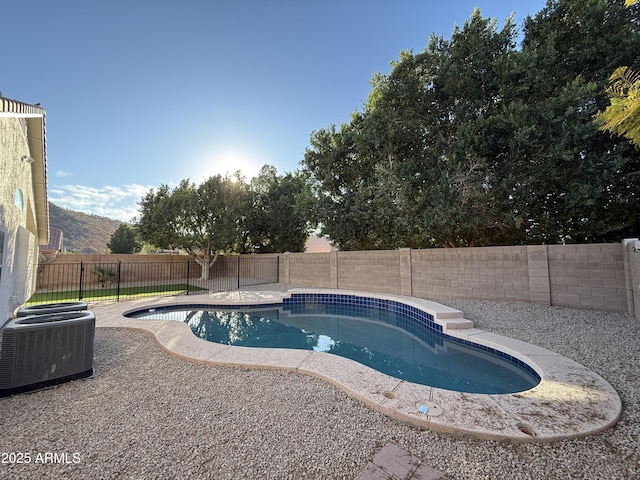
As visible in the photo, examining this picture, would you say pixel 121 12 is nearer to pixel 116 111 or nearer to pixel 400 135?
pixel 116 111

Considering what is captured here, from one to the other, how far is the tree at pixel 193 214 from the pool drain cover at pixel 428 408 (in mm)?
A: 14357

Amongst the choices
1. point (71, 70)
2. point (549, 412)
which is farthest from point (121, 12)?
point (549, 412)

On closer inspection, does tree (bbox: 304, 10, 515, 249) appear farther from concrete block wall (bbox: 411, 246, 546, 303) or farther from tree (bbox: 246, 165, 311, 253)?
tree (bbox: 246, 165, 311, 253)

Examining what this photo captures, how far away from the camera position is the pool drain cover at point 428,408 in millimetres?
2561

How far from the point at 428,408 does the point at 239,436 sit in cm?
181

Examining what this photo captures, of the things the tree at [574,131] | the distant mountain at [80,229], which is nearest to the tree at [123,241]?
the distant mountain at [80,229]

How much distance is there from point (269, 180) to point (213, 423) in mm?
16886

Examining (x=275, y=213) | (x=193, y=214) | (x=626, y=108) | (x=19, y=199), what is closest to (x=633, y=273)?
(x=626, y=108)

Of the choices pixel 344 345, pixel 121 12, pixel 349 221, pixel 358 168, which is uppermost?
pixel 121 12

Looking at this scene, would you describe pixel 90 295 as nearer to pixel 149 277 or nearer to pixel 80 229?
pixel 149 277

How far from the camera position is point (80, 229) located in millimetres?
42469

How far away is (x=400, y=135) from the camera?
362 inches

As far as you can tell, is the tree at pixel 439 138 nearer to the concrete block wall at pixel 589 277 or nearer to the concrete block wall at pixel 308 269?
the concrete block wall at pixel 589 277

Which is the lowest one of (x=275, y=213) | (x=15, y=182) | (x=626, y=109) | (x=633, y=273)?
(x=633, y=273)
